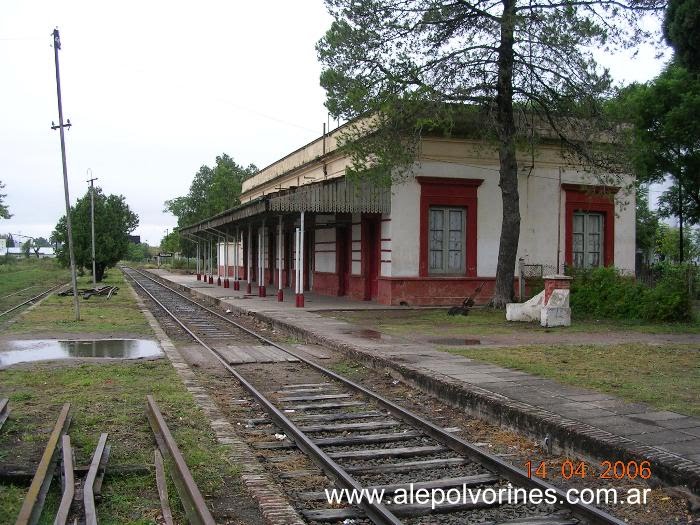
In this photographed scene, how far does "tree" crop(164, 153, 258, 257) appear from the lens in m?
70.3

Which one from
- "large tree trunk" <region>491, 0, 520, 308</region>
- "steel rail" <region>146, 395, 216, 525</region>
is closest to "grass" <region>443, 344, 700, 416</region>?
"steel rail" <region>146, 395, 216, 525</region>

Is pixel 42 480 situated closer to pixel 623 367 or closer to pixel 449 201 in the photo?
pixel 623 367

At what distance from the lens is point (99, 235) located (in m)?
41.8

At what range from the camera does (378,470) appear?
5.81 metres

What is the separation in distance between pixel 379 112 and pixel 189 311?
9965mm

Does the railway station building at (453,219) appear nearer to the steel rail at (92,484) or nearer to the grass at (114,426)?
the grass at (114,426)

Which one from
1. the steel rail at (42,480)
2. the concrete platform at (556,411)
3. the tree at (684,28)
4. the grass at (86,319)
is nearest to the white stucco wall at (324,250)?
the grass at (86,319)

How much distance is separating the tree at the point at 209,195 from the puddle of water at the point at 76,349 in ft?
172

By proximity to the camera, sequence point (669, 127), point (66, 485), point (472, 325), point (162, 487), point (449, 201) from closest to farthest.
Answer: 1. point (66, 485)
2. point (162, 487)
3. point (472, 325)
4. point (449, 201)
5. point (669, 127)

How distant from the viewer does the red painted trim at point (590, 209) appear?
2311 centimetres

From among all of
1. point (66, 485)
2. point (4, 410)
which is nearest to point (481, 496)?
point (66, 485)

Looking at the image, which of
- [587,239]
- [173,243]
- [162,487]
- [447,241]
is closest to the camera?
Result: [162,487]

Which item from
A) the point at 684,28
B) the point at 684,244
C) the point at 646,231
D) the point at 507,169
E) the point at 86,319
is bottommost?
the point at 86,319

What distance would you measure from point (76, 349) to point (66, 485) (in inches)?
330
